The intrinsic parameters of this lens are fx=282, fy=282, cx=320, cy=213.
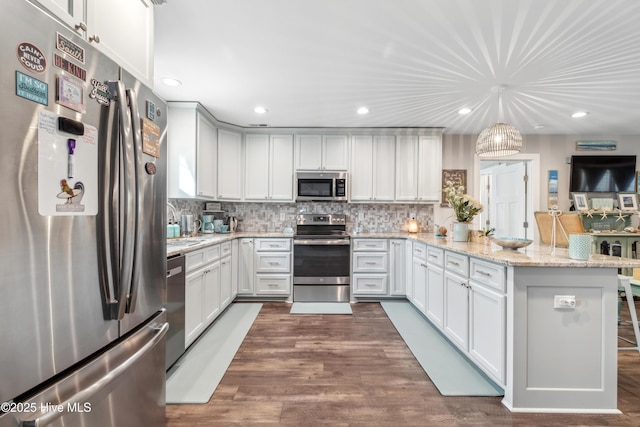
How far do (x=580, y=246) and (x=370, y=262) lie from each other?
233 cm

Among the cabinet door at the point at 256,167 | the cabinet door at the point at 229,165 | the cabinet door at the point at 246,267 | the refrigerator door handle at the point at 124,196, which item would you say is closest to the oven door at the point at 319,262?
the cabinet door at the point at 246,267

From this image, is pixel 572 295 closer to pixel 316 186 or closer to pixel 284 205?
pixel 316 186

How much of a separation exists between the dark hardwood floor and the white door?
8.28 feet

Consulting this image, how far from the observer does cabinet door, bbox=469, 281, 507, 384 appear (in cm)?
179

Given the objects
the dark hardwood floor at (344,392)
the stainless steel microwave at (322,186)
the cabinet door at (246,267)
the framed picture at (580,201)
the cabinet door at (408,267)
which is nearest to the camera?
the dark hardwood floor at (344,392)

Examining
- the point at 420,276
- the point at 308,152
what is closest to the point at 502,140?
the point at 420,276

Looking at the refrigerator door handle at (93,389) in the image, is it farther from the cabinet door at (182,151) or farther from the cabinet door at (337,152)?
the cabinet door at (337,152)

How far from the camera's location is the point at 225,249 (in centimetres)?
329

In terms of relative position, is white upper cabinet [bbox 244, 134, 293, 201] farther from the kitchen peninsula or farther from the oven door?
the kitchen peninsula

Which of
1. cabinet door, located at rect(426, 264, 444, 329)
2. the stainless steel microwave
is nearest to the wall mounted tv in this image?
cabinet door, located at rect(426, 264, 444, 329)

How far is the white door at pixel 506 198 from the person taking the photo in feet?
14.9

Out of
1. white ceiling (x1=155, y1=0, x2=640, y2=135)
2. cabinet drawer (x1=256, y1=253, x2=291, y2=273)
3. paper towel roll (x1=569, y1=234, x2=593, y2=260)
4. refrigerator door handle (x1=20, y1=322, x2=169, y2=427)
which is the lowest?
cabinet drawer (x1=256, y1=253, x2=291, y2=273)

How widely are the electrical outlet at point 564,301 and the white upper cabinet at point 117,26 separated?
2703 mm

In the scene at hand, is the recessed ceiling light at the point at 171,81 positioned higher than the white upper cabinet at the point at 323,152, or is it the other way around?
the recessed ceiling light at the point at 171,81
